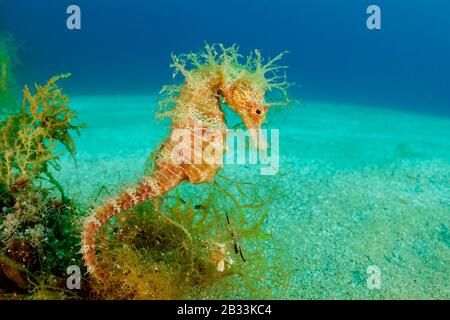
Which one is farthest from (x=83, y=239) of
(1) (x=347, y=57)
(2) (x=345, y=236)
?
(1) (x=347, y=57)

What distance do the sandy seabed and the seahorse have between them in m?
0.28

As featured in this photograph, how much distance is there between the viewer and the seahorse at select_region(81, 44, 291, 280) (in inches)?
111

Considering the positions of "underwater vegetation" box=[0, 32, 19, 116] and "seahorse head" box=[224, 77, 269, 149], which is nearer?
"seahorse head" box=[224, 77, 269, 149]

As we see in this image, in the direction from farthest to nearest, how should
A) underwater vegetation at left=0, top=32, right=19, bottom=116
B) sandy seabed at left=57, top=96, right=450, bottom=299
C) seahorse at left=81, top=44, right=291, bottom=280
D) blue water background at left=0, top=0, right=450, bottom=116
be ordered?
blue water background at left=0, top=0, right=450, bottom=116 → underwater vegetation at left=0, top=32, right=19, bottom=116 → sandy seabed at left=57, top=96, right=450, bottom=299 → seahorse at left=81, top=44, right=291, bottom=280

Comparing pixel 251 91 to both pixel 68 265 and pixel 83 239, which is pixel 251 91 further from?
pixel 68 265

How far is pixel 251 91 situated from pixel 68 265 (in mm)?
2148

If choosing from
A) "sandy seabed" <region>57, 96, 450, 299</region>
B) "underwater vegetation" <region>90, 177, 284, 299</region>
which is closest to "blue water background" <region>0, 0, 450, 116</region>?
"sandy seabed" <region>57, 96, 450, 299</region>

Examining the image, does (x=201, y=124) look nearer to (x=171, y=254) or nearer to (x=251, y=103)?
(x=251, y=103)

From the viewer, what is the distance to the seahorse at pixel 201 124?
9.24 ft

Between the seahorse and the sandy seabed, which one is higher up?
the seahorse

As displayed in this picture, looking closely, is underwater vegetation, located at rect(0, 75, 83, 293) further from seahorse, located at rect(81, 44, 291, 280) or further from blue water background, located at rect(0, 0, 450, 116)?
blue water background, located at rect(0, 0, 450, 116)

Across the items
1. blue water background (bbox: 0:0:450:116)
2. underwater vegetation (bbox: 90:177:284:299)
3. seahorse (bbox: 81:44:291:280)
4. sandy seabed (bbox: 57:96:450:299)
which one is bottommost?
sandy seabed (bbox: 57:96:450:299)
